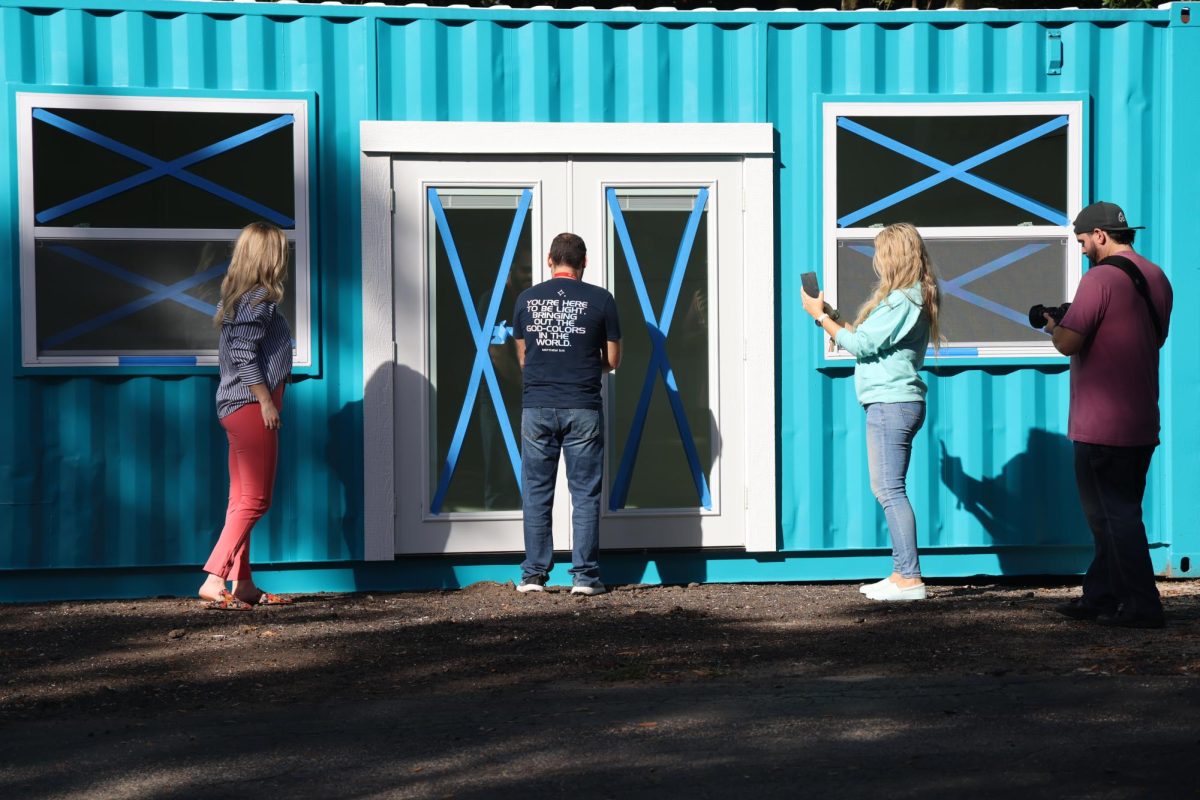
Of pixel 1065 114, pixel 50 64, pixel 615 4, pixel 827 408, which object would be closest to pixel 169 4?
pixel 50 64

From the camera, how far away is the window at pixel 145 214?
27.4 feet

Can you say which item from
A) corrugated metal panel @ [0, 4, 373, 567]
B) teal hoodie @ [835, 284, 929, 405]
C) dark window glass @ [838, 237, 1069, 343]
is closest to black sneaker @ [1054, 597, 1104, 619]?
teal hoodie @ [835, 284, 929, 405]

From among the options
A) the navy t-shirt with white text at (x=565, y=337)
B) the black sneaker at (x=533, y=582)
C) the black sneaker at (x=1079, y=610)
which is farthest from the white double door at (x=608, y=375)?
the black sneaker at (x=1079, y=610)

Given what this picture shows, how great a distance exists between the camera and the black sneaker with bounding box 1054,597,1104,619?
24.3 ft

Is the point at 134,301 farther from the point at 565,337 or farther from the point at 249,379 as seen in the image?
the point at 565,337

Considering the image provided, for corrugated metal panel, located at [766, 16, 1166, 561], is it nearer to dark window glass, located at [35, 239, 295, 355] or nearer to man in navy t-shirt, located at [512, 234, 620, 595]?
man in navy t-shirt, located at [512, 234, 620, 595]

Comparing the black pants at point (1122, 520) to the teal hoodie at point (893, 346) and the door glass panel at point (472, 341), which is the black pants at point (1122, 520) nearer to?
the teal hoodie at point (893, 346)

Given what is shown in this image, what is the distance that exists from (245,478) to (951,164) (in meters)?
4.35

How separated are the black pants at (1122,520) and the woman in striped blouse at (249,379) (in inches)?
154

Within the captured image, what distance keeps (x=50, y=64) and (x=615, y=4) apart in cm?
898

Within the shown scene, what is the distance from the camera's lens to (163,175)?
8.47m

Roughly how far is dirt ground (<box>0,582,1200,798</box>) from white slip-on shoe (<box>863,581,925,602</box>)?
0.05 meters

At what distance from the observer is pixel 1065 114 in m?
8.90

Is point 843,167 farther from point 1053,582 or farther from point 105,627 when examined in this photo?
point 105,627
